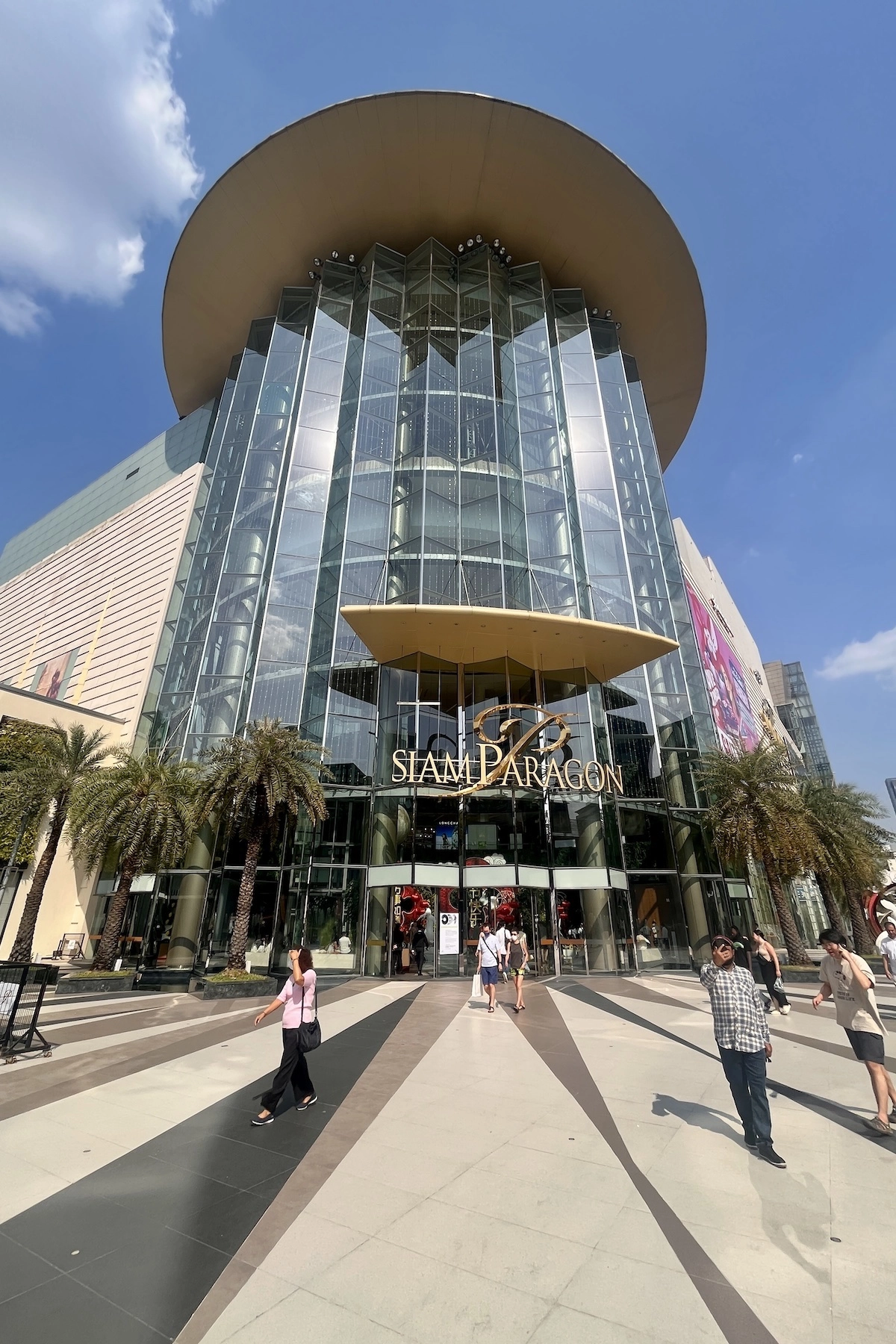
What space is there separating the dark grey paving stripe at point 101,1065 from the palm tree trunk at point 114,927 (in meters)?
9.14

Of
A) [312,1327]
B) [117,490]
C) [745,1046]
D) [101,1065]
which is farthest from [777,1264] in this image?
[117,490]

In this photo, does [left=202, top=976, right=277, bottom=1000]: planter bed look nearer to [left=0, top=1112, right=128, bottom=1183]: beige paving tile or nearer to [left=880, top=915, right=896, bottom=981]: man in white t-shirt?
[left=0, top=1112, right=128, bottom=1183]: beige paving tile

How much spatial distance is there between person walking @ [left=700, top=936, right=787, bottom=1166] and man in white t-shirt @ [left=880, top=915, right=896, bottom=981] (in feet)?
14.1

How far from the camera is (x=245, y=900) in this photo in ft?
56.5

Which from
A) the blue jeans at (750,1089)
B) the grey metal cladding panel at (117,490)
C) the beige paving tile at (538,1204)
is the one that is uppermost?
the grey metal cladding panel at (117,490)

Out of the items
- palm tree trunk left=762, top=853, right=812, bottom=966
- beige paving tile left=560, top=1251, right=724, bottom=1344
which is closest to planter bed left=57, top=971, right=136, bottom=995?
beige paving tile left=560, top=1251, right=724, bottom=1344

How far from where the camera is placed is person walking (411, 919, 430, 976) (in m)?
19.0

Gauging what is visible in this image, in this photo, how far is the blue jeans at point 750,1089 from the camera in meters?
5.17

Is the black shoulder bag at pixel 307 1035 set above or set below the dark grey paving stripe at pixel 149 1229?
above

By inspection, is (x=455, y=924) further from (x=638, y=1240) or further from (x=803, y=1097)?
(x=638, y=1240)

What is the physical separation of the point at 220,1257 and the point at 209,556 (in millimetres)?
30310

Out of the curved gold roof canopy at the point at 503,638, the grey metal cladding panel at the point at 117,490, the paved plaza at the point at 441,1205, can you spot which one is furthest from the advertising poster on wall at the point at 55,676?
the paved plaza at the point at 441,1205

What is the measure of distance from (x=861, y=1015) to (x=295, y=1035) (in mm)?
5683

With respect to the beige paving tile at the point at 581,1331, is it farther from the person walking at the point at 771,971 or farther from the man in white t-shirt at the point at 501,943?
the man in white t-shirt at the point at 501,943
